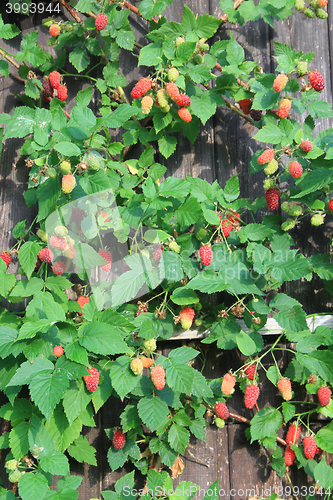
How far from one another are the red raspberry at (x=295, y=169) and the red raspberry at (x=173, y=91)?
0.54 meters

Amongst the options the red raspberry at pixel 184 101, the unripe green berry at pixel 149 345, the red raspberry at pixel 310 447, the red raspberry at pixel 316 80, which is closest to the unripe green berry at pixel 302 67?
the red raspberry at pixel 316 80

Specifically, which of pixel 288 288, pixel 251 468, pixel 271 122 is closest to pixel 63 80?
pixel 271 122

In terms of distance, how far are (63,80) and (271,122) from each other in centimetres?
106

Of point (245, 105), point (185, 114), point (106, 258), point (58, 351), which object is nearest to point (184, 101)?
point (185, 114)

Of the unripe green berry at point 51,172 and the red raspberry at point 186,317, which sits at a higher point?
the unripe green berry at point 51,172

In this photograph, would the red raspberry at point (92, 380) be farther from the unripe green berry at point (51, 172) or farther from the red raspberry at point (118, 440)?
the unripe green berry at point (51, 172)

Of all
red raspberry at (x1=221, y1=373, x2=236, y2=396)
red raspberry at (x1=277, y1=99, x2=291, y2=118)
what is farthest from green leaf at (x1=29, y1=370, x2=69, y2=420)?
red raspberry at (x1=277, y1=99, x2=291, y2=118)

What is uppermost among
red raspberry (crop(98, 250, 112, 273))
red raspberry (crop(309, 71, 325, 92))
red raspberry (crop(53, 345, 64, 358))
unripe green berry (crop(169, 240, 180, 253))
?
red raspberry (crop(309, 71, 325, 92))

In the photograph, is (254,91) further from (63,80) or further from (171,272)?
(63,80)

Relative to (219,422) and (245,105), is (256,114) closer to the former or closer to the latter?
(245,105)

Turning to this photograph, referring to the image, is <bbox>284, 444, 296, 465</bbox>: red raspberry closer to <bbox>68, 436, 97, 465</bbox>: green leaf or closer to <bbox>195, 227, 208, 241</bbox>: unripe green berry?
<bbox>68, 436, 97, 465</bbox>: green leaf

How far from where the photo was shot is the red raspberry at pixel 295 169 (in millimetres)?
1458

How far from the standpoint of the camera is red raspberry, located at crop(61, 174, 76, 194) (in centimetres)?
129

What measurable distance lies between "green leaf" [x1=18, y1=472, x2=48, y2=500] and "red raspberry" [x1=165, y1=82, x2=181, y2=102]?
159 centimetres
